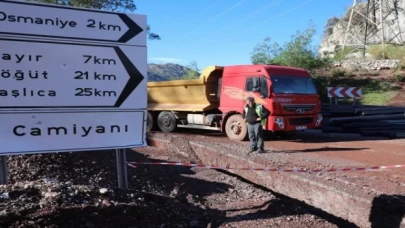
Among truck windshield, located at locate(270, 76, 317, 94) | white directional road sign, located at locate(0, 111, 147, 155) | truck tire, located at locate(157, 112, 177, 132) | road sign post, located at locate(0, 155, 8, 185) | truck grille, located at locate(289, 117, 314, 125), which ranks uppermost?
truck windshield, located at locate(270, 76, 317, 94)

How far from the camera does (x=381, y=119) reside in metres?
15.9

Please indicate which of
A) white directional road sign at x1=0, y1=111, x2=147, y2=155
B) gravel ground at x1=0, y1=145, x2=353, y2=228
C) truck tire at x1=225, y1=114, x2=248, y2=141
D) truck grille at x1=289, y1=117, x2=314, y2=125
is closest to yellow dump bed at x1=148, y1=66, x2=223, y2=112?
truck tire at x1=225, y1=114, x2=248, y2=141

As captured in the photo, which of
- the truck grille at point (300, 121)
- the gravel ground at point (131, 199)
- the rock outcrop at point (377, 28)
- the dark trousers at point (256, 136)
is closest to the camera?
the gravel ground at point (131, 199)

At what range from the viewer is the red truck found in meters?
12.6

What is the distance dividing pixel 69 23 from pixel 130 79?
886 millimetres

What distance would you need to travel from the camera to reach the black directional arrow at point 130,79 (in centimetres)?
453

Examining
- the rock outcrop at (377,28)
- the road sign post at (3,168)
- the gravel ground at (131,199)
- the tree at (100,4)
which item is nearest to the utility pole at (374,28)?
the rock outcrop at (377,28)

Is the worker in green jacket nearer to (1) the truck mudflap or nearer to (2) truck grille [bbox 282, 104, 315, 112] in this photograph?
(1) the truck mudflap

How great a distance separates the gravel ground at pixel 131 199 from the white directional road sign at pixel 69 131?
1.91ft

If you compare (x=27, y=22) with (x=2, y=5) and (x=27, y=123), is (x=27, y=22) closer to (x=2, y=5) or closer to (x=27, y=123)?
(x=2, y=5)

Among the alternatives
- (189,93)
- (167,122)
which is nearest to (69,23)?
(189,93)

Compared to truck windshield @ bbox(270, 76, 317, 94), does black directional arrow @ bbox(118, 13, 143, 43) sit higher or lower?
higher

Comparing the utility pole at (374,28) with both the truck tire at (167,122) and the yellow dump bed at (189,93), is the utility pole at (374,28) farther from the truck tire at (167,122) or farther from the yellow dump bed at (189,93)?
the truck tire at (167,122)

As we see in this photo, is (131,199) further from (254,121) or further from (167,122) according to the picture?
(167,122)
